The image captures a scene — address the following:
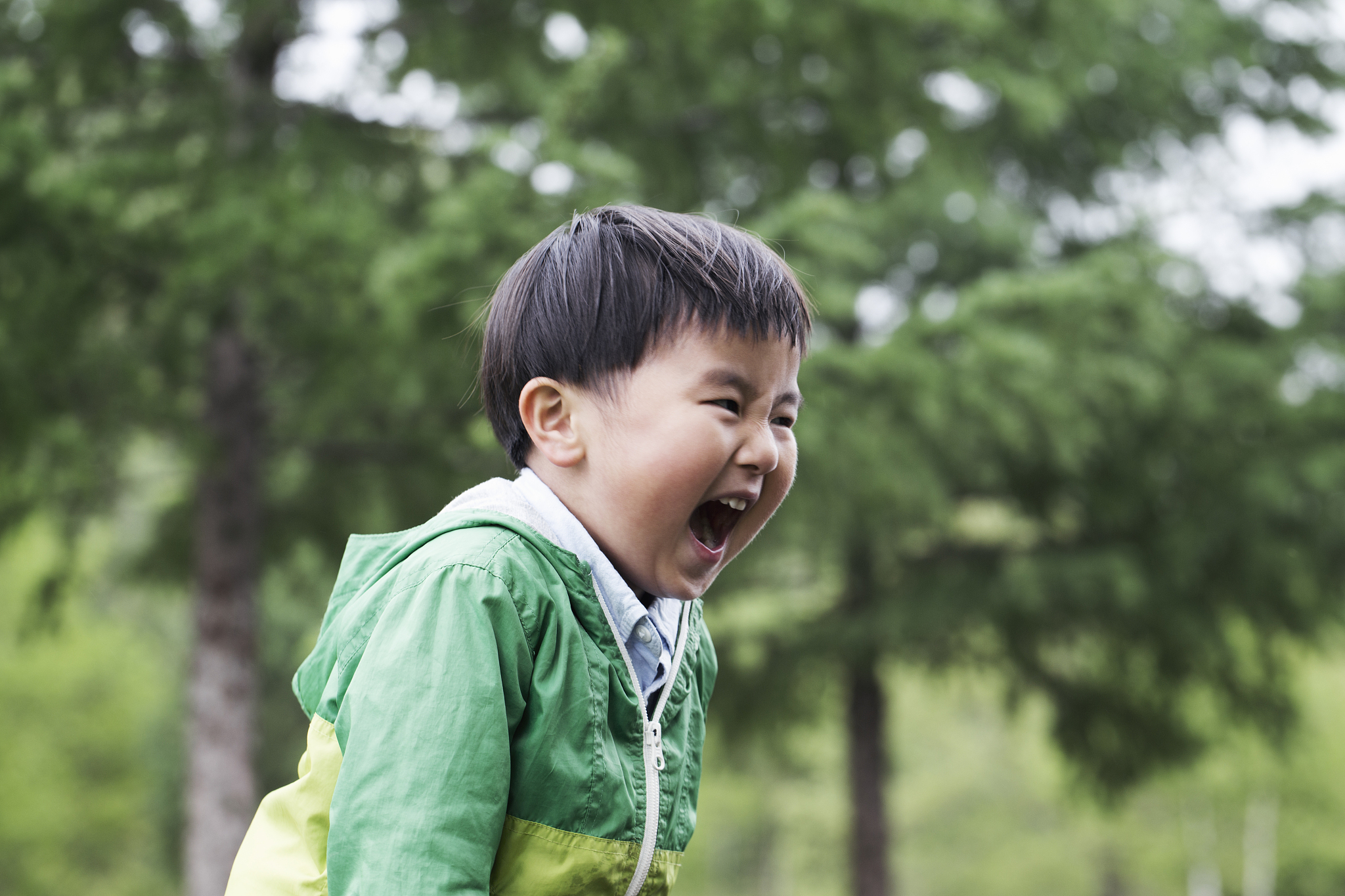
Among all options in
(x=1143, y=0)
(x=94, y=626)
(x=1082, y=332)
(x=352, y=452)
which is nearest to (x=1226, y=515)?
(x=1082, y=332)

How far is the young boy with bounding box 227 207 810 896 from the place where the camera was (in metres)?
0.97

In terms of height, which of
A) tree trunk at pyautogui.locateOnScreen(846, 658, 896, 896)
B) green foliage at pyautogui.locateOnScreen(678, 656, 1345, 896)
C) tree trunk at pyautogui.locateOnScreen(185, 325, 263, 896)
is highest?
tree trunk at pyautogui.locateOnScreen(185, 325, 263, 896)

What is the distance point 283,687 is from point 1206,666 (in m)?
10.7

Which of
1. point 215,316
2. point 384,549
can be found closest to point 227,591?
point 215,316

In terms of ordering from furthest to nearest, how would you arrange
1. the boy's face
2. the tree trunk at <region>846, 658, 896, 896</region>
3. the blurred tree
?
1. the tree trunk at <region>846, 658, 896, 896</region>
2. the blurred tree
3. the boy's face

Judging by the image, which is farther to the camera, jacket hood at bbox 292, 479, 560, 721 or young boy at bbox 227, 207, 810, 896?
jacket hood at bbox 292, 479, 560, 721

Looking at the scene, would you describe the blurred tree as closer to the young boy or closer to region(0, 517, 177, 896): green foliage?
the young boy

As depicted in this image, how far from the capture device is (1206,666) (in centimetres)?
795

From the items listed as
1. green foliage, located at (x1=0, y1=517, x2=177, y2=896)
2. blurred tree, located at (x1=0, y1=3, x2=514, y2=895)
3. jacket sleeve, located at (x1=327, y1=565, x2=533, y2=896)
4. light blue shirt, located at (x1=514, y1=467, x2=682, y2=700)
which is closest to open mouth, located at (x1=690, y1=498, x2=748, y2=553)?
light blue shirt, located at (x1=514, y1=467, x2=682, y2=700)

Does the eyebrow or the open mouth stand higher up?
the eyebrow

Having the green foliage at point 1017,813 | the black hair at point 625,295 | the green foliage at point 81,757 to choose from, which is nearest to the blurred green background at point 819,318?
the black hair at point 625,295

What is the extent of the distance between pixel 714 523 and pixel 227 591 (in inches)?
196

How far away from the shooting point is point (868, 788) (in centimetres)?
895

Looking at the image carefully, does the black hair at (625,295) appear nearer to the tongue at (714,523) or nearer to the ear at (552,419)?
the ear at (552,419)
